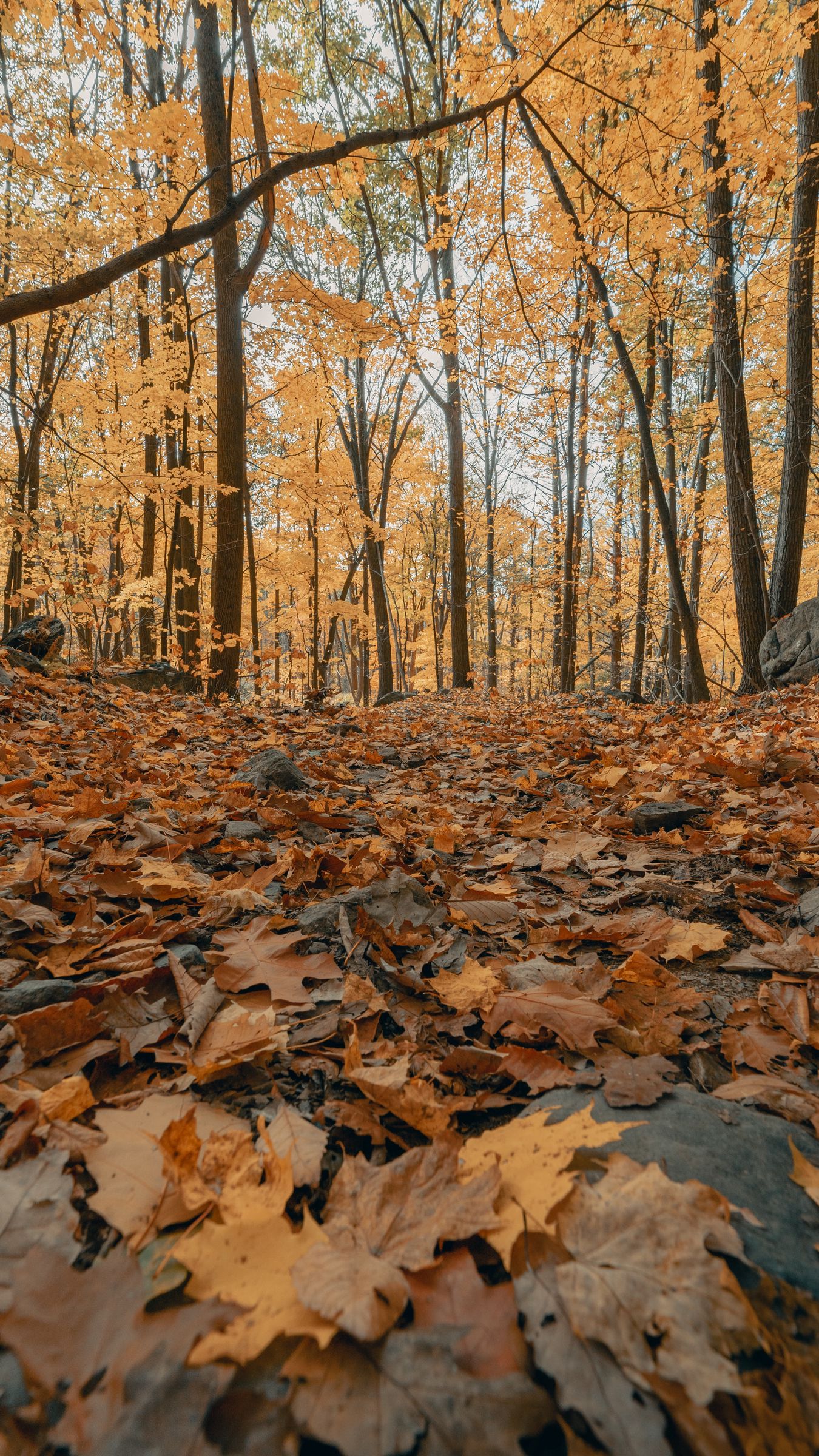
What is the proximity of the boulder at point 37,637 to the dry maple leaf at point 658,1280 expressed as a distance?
697cm

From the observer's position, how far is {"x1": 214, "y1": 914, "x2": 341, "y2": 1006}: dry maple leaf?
1203 mm

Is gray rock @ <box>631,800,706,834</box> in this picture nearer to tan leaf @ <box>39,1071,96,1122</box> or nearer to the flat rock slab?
the flat rock slab

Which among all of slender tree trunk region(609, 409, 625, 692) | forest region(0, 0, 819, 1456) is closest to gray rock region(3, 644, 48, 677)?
forest region(0, 0, 819, 1456)

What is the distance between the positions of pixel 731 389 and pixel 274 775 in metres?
6.09

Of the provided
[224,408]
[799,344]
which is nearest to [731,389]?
[799,344]

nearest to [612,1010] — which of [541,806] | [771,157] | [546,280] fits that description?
[541,806]

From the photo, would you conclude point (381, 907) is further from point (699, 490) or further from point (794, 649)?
point (699, 490)

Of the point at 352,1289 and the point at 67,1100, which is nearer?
the point at 352,1289

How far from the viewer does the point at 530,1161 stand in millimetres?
735

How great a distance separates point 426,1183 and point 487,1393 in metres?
0.23

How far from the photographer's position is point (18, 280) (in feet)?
30.5

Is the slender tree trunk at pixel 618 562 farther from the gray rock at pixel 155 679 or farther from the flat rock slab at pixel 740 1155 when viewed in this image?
the flat rock slab at pixel 740 1155

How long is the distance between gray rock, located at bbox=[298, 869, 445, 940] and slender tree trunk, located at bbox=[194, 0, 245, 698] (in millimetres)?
5368

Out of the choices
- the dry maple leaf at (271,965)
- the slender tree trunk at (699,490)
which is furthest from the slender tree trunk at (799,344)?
the dry maple leaf at (271,965)
